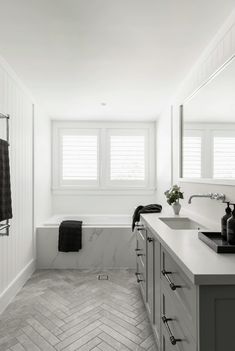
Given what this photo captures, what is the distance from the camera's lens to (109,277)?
3305mm

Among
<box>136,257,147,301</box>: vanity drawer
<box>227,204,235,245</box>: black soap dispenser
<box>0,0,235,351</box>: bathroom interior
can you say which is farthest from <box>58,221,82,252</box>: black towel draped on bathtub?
<box>227,204,235,245</box>: black soap dispenser

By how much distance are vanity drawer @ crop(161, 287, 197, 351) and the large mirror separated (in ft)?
3.11

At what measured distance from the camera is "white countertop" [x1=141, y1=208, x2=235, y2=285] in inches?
38.8

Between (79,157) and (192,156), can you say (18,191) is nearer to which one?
(192,156)

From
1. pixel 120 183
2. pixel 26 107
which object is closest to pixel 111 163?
pixel 120 183

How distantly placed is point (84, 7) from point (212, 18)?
34.1 inches

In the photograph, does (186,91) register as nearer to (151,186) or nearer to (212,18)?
(212,18)

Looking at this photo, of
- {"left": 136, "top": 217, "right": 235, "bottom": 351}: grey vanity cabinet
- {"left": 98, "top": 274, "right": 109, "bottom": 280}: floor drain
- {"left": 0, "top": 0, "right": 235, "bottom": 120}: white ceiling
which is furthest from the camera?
{"left": 98, "top": 274, "right": 109, "bottom": 280}: floor drain

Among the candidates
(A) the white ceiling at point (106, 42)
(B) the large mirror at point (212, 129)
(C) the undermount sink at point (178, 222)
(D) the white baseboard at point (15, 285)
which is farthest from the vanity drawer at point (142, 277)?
(A) the white ceiling at point (106, 42)

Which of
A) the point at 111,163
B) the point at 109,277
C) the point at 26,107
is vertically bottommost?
the point at 109,277

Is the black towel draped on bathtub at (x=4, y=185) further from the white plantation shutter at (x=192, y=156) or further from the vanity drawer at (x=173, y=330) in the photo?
the white plantation shutter at (x=192, y=156)

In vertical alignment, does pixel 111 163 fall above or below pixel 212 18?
below

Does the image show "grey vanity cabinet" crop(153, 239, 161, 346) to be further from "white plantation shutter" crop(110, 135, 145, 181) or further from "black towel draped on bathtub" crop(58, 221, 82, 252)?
"white plantation shutter" crop(110, 135, 145, 181)

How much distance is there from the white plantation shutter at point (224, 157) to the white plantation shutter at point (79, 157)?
306 centimetres
